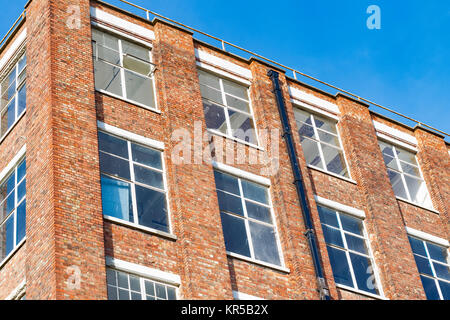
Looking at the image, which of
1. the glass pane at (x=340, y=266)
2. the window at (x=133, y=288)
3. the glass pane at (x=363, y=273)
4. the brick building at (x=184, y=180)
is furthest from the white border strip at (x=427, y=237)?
the window at (x=133, y=288)

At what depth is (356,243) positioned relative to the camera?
25.5 metres

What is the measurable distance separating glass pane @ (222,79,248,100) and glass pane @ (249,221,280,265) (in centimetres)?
550

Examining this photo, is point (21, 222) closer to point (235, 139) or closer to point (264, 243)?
point (264, 243)

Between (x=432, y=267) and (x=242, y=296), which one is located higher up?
(x=432, y=267)

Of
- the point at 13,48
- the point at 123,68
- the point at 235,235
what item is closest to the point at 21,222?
the point at 235,235

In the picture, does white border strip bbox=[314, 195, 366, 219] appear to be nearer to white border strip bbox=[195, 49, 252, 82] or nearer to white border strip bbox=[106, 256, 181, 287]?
white border strip bbox=[195, 49, 252, 82]

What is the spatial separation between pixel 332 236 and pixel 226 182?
3.82 metres

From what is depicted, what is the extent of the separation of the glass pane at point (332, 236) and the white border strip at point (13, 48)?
1083cm

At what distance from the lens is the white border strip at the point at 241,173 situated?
2389 centimetres

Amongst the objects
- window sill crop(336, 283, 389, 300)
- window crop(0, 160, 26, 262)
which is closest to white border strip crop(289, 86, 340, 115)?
window sill crop(336, 283, 389, 300)

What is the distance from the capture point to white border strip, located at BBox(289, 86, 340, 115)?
2861cm

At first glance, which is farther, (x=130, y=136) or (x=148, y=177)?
(x=130, y=136)

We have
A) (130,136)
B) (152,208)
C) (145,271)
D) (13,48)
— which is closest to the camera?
(145,271)
